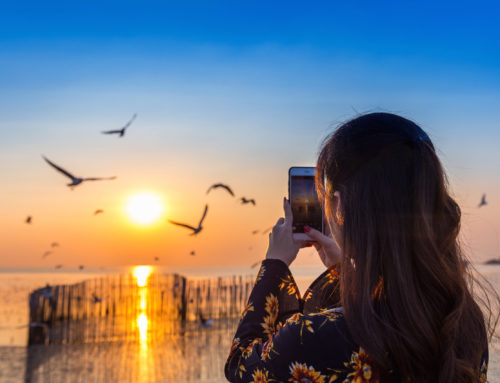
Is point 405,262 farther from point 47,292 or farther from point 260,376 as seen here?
point 47,292

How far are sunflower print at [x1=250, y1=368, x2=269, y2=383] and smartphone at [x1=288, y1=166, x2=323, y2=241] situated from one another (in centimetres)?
43

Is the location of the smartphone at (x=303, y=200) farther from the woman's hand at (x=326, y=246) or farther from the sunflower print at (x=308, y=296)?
the sunflower print at (x=308, y=296)

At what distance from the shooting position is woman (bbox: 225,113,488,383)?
1.15m

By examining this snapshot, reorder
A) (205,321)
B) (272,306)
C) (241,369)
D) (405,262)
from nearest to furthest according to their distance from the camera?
(405,262) → (241,369) → (272,306) → (205,321)

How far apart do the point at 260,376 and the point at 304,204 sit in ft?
1.83

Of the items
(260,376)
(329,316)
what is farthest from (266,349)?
(329,316)

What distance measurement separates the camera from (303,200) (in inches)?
63.1

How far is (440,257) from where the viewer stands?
1.18 metres

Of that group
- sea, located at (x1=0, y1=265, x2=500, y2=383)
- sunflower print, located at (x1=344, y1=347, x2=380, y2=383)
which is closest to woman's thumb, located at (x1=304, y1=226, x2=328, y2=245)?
sunflower print, located at (x1=344, y1=347, x2=380, y2=383)

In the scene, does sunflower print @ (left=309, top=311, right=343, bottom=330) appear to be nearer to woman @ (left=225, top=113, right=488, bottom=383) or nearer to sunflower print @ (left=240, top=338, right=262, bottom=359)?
woman @ (left=225, top=113, right=488, bottom=383)

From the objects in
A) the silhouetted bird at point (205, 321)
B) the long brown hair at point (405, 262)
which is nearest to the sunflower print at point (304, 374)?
the long brown hair at point (405, 262)

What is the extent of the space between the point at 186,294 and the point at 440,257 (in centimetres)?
1855

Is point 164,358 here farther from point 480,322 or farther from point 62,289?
point 480,322

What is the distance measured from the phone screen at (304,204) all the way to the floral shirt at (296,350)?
0.27 meters
